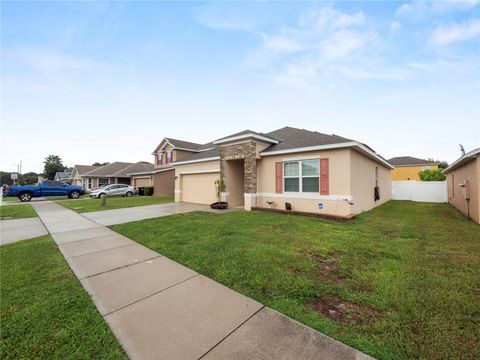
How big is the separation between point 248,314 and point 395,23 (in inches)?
462

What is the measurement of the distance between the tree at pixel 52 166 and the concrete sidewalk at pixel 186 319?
63.9m

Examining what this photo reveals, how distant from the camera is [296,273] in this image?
345 cm

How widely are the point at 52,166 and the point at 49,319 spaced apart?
66.4 m

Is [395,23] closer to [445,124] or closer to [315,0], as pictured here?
[315,0]

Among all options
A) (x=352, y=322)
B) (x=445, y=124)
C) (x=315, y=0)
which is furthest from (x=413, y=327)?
(x=445, y=124)

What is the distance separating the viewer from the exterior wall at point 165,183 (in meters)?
21.6

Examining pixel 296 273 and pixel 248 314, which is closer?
pixel 248 314

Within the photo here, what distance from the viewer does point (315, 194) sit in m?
8.92

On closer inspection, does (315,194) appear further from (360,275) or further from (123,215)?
(123,215)

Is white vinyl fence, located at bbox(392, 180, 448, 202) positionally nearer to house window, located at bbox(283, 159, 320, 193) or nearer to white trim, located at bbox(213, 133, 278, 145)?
house window, located at bbox(283, 159, 320, 193)

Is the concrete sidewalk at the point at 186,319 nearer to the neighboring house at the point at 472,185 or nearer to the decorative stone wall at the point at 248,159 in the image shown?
the decorative stone wall at the point at 248,159

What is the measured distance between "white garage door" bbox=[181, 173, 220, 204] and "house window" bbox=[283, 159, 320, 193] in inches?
192

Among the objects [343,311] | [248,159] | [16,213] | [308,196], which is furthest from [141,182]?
[343,311]

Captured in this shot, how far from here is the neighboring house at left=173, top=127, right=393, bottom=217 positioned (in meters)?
8.37
